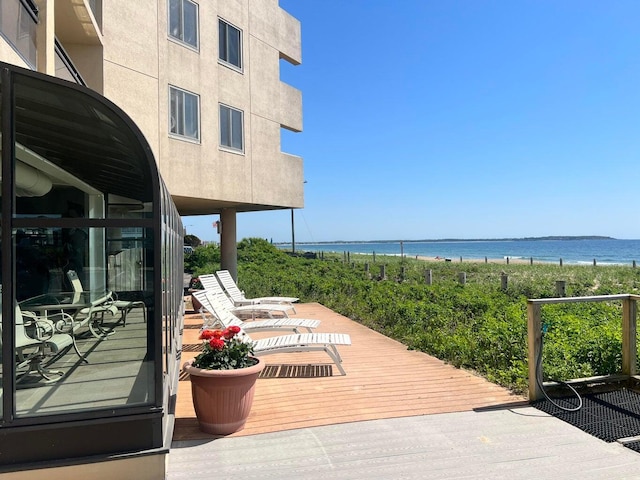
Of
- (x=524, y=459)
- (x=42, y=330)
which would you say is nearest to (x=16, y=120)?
(x=42, y=330)

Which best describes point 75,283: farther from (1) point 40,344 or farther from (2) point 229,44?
(2) point 229,44

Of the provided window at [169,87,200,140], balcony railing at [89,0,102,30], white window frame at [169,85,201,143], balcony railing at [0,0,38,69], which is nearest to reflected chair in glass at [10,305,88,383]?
balcony railing at [0,0,38,69]

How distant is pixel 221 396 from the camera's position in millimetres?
4594

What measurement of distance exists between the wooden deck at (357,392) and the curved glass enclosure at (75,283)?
1.10 metres

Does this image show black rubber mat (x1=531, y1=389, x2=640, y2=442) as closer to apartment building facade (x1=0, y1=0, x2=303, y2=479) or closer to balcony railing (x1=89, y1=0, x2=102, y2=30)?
apartment building facade (x1=0, y1=0, x2=303, y2=479)

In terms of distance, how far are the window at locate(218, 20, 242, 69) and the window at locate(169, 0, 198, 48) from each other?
98 centimetres

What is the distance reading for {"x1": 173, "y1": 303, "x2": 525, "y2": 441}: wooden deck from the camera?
16.7 feet

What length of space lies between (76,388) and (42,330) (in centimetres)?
90

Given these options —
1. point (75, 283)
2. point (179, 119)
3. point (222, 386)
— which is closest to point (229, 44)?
point (179, 119)

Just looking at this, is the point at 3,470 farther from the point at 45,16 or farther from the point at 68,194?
the point at 45,16

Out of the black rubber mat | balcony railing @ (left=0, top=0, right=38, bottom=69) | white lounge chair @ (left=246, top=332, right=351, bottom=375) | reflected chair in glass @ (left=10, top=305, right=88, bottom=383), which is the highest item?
balcony railing @ (left=0, top=0, right=38, bottom=69)

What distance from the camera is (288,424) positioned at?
4.92m

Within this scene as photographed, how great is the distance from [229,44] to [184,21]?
1.74m

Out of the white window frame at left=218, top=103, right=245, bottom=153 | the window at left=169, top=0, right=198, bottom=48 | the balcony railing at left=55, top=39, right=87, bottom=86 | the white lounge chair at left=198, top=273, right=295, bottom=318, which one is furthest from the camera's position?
the white window frame at left=218, top=103, right=245, bottom=153
